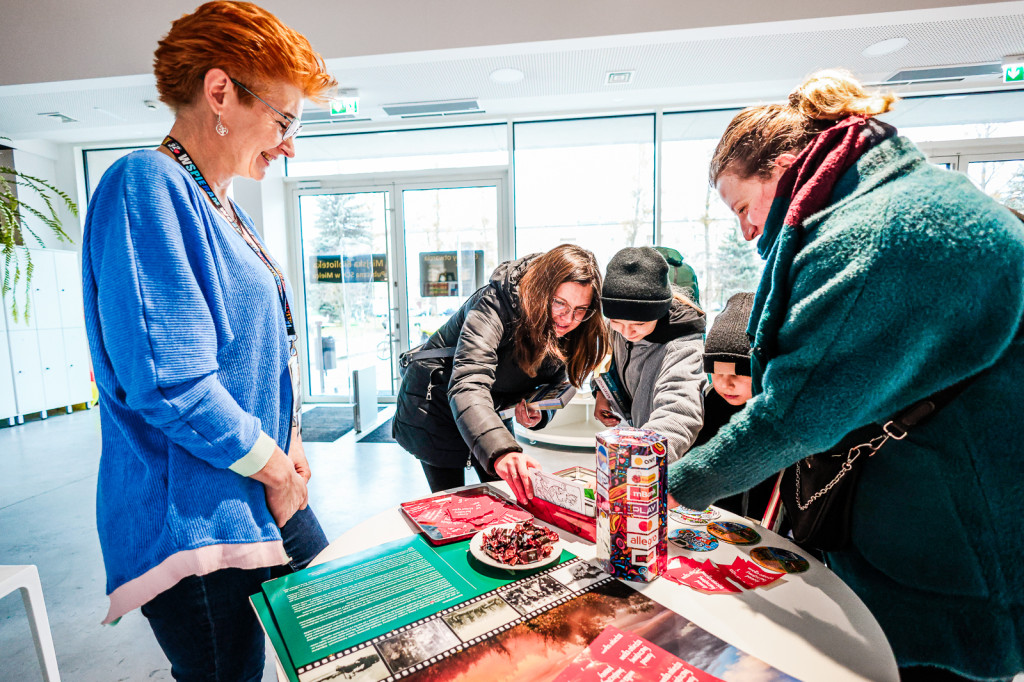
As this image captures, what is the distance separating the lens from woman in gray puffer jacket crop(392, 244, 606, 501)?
137cm

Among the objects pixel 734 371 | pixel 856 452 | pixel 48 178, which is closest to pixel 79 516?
pixel 734 371

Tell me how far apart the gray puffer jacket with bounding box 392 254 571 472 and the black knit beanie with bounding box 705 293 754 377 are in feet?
1.54

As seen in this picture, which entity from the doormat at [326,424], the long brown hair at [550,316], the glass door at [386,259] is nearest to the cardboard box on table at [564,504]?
the long brown hair at [550,316]

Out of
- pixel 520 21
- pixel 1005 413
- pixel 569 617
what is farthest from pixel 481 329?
pixel 520 21

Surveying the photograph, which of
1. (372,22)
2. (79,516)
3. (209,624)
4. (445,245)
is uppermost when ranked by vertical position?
(372,22)

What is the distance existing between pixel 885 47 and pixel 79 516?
640 centimetres

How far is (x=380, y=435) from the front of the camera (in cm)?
481

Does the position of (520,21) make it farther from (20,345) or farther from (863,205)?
(20,345)

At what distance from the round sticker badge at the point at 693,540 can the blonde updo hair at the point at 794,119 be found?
695 millimetres

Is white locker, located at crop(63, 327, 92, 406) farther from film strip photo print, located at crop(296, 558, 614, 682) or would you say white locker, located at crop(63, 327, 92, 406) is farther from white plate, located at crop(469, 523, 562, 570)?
film strip photo print, located at crop(296, 558, 614, 682)

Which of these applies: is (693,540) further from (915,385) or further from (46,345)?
(46,345)

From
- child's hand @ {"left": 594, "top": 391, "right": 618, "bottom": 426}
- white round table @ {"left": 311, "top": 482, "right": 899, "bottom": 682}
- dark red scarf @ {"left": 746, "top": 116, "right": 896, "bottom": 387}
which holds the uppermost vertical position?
dark red scarf @ {"left": 746, "top": 116, "right": 896, "bottom": 387}

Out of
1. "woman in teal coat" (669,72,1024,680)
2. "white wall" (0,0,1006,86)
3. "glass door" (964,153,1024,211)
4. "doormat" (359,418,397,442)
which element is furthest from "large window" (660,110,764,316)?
"woman in teal coat" (669,72,1024,680)

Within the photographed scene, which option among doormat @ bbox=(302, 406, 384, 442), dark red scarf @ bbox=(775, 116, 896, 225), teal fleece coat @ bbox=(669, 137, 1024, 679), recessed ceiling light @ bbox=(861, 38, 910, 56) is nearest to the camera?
teal fleece coat @ bbox=(669, 137, 1024, 679)
